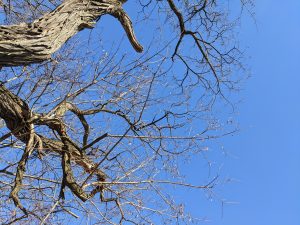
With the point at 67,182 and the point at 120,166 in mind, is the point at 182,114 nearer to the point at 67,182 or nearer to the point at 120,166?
the point at 120,166

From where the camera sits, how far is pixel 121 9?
4.14 m

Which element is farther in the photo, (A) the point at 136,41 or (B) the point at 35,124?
(A) the point at 136,41

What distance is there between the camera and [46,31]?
9.96ft

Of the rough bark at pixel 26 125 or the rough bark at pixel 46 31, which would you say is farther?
the rough bark at pixel 26 125

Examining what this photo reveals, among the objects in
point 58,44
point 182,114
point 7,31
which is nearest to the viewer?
point 7,31

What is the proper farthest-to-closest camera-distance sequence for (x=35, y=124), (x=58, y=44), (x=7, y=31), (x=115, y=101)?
(x=115, y=101), (x=35, y=124), (x=58, y=44), (x=7, y=31)

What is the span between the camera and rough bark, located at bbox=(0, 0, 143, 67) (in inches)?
109

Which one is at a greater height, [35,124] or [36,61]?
[35,124]

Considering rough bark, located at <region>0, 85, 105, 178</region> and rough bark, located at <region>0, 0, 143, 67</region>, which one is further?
rough bark, located at <region>0, 85, 105, 178</region>

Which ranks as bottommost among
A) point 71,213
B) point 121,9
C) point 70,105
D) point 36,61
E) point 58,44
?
point 71,213

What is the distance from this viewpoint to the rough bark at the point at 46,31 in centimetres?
277

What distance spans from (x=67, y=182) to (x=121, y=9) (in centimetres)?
180

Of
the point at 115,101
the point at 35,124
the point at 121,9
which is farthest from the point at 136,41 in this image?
the point at 35,124

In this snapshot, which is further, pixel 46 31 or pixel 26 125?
pixel 26 125
